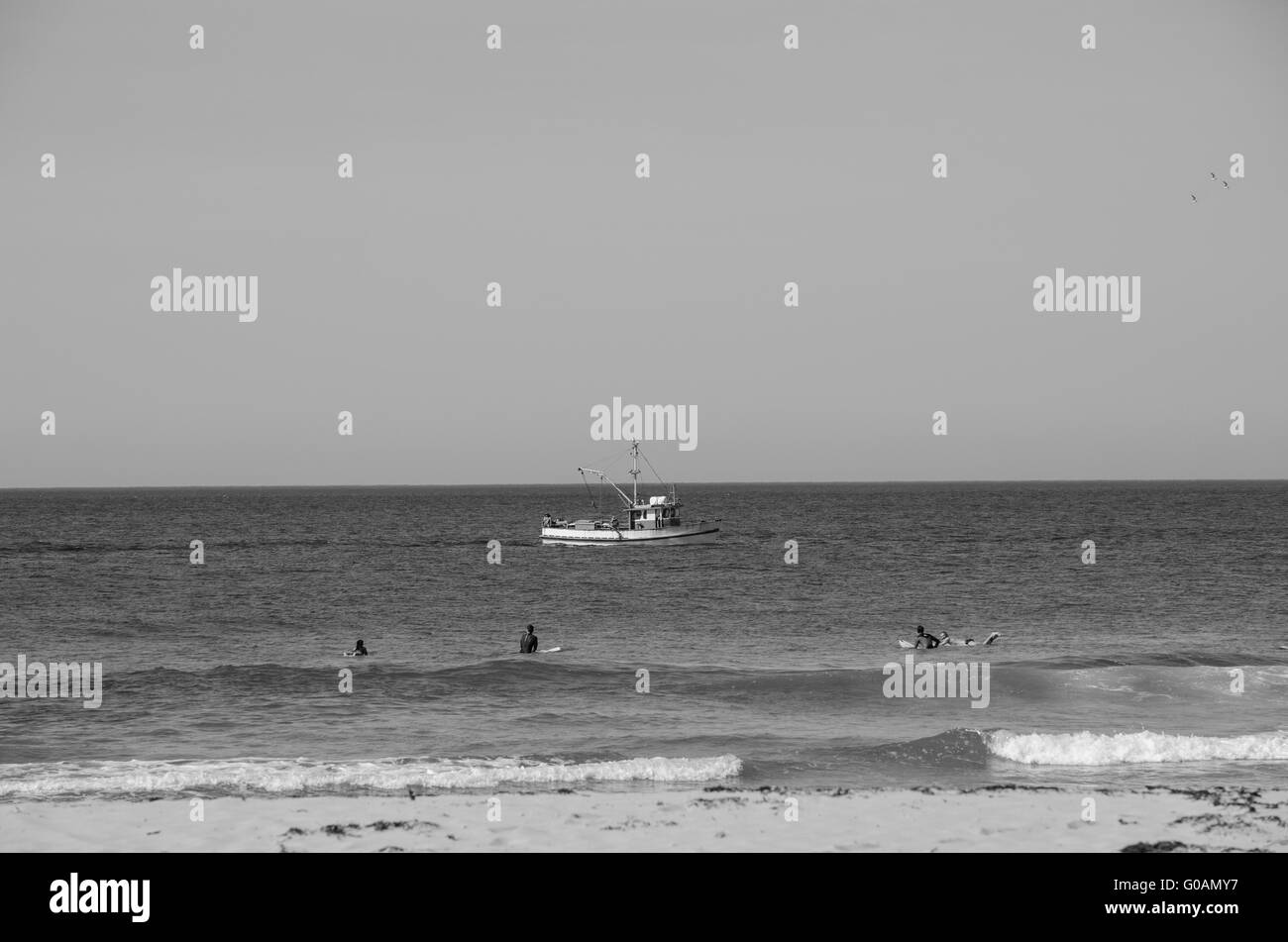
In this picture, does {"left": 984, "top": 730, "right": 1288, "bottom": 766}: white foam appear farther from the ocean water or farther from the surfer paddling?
the surfer paddling

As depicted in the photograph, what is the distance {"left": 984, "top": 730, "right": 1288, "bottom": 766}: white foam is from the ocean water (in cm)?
6

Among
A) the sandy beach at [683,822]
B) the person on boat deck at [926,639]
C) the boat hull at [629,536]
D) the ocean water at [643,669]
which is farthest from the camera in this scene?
the boat hull at [629,536]

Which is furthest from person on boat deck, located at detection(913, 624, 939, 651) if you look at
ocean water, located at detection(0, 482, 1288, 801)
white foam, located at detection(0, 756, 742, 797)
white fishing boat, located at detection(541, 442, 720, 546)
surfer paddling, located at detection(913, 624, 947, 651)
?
white fishing boat, located at detection(541, 442, 720, 546)

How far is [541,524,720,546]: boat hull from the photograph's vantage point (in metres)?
88.9

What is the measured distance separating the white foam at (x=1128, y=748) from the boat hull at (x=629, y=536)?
220 feet

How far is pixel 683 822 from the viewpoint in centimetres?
1596

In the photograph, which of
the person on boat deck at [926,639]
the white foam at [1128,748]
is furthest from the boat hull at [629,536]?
the white foam at [1128,748]

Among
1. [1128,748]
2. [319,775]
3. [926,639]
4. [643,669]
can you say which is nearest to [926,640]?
[926,639]

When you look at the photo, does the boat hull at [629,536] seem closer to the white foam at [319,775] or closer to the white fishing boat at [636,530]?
the white fishing boat at [636,530]

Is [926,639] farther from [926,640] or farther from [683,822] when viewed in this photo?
[683,822]

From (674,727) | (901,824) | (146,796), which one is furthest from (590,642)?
(901,824)

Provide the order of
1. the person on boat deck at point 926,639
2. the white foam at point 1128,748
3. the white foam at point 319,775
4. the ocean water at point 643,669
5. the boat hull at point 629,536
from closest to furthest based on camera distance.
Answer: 1. the white foam at point 319,775
2. the ocean water at point 643,669
3. the white foam at point 1128,748
4. the person on boat deck at point 926,639
5. the boat hull at point 629,536

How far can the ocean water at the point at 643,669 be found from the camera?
2064cm
